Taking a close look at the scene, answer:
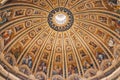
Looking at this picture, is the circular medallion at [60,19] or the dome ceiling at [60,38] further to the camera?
the circular medallion at [60,19]

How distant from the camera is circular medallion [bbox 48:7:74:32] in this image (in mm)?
21031

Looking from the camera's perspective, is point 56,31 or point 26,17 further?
point 56,31

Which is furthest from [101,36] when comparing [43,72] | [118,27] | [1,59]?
[1,59]

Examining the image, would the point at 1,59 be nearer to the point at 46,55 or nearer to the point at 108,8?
the point at 46,55

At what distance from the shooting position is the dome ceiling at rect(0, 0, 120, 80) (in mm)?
18969

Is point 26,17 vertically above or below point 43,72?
above

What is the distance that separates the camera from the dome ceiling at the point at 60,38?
19.0m

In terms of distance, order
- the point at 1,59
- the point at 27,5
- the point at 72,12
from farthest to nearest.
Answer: the point at 72,12, the point at 27,5, the point at 1,59

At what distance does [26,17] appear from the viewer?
20.2 metres

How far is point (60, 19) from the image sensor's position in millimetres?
21812

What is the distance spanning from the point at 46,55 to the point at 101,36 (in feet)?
13.3

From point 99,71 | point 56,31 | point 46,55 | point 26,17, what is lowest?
point 99,71

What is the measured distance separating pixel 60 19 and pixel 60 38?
1394 millimetres

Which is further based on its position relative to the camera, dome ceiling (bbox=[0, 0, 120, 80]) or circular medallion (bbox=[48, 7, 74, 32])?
circular medallion (bbox=[48, 7, 74, 32])
